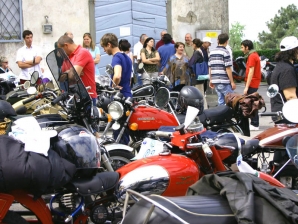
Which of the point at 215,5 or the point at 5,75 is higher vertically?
the point at 215,5

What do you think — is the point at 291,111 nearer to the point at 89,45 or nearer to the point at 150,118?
the point at 150,118

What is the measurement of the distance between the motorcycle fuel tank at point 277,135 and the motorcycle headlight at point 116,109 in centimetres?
176

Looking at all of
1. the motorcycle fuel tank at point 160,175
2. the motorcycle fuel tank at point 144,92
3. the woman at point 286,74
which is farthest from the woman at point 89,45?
the motorcycle fuel tank at point 160,175

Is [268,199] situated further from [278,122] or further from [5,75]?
[5,75]

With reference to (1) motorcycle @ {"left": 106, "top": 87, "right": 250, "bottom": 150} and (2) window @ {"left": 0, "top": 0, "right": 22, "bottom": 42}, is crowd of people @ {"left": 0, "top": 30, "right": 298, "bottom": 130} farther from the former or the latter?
(2) window @ {"left": 0, "top": 0, "right": 22, "bottom": 42}

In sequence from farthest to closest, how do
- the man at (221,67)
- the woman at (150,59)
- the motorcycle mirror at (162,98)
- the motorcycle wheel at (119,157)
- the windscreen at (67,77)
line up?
1. the woman at (150,59)
2. the man at (221,67)
3. the motorcycle mirror at (162,98)
4. the motorcycle wheel at (119,157)
5. the windscreen at (67,77)

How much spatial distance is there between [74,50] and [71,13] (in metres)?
7.72

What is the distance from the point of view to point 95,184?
4.14 m

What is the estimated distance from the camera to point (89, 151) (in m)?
4.21

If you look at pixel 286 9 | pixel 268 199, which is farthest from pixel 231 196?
pixel 286 9

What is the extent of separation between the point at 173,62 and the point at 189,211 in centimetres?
894

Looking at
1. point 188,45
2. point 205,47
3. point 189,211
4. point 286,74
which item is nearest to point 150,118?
point 286,74

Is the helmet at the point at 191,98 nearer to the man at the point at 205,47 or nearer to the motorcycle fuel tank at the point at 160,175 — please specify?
the motorcycle fuel tank at the point at 160,175

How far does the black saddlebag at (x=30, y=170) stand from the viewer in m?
3.60
